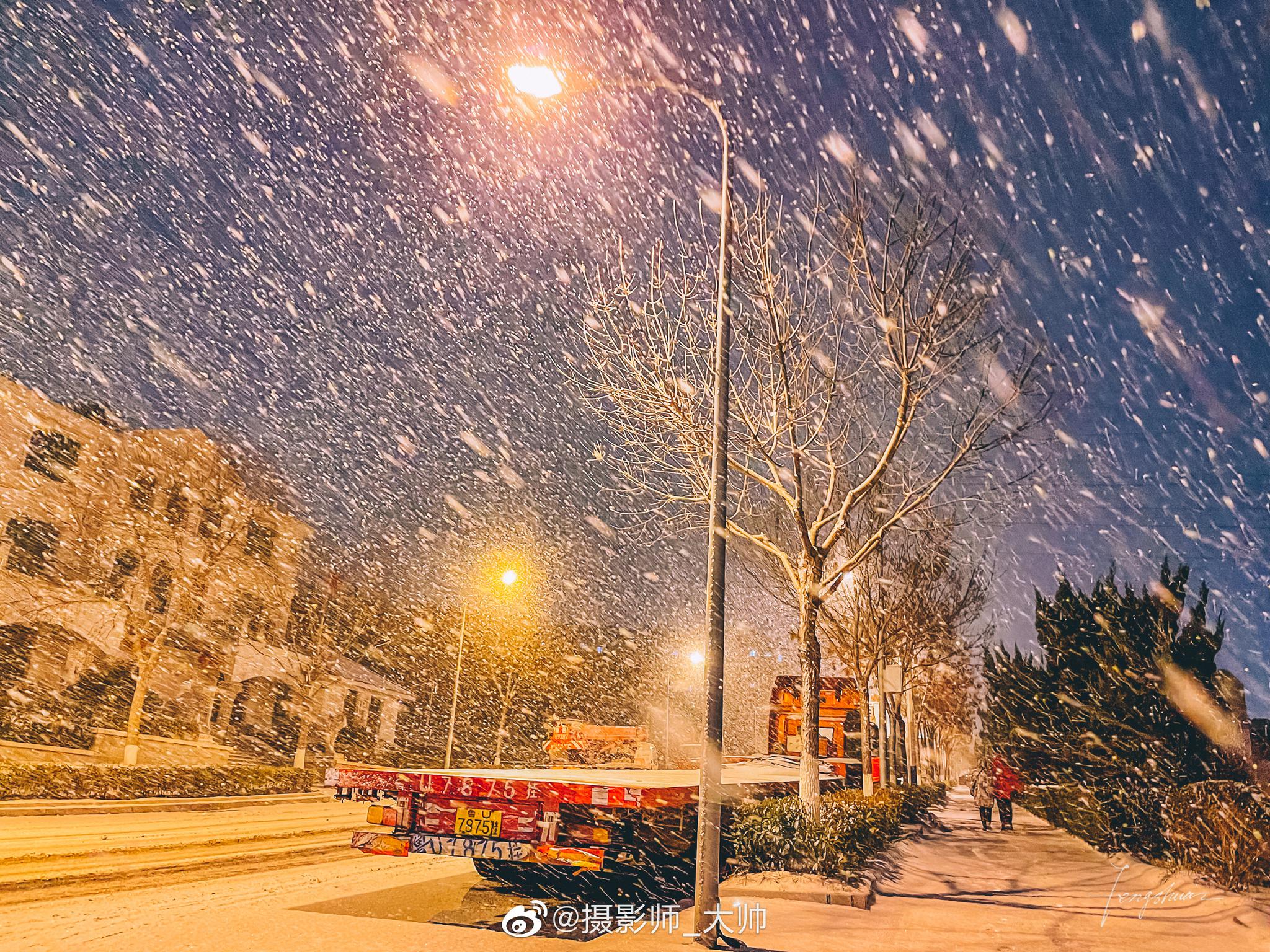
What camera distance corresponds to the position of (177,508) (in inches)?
1189

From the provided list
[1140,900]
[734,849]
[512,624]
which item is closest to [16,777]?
[734,849]

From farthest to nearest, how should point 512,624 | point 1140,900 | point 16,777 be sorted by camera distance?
point 512,624 → point 16,777 → point 1140,900

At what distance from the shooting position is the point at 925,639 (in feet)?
89.5

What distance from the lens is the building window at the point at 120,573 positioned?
27542 millimetres

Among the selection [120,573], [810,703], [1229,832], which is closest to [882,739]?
[810,703]

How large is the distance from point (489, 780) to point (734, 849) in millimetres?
4434

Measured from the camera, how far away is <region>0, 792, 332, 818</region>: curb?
1500cm

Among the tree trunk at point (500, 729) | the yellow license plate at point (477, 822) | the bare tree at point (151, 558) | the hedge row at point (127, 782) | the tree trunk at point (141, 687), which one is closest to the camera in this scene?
the yellow license plate at point (477, 822)

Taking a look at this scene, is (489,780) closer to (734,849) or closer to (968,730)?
(734,849)

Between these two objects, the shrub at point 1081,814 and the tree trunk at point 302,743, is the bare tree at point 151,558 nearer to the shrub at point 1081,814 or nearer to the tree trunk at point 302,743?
the tree trunk at point 302,743

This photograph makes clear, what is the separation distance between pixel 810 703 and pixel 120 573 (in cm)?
2784

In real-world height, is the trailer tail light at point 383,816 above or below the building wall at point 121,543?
below

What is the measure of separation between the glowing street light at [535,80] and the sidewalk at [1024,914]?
769 centimetres

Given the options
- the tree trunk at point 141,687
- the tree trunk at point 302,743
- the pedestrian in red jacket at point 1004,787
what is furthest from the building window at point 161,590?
the pedestrian in red jacket at point 1004,787
